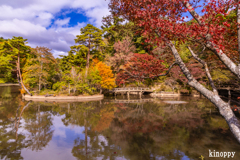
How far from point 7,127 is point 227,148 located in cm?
1147

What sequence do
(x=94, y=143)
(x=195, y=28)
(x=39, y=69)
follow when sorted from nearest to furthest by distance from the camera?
(x=195, y=28)
(x=94, y=143)
(x=39, y=69)

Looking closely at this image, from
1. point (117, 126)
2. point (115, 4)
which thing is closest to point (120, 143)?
point (117, 126)

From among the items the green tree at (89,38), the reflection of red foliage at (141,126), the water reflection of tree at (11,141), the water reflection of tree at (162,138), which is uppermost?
the green tree at (89,38)

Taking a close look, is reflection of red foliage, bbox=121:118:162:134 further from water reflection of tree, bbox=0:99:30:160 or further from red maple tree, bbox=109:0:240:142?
red maple tree, bbox=109:0:240:142

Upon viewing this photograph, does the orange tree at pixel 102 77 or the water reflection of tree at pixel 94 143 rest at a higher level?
the orange tree at pixel 102 77

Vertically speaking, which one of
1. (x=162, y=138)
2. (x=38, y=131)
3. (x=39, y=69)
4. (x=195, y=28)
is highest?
(x=39, y=69)

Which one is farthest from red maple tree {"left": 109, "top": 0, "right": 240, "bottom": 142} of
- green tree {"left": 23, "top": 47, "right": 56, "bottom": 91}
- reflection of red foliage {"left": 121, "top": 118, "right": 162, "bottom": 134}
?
green tree {"left": 23, "top": 47, "right": 56, "bottom": 91}

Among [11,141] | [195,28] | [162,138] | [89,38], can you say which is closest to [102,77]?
[89,38]

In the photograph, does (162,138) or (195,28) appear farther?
(162,138)

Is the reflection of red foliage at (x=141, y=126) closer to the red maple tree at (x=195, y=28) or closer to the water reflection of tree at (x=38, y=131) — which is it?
the water reflection of tree at (x=38, y=131)

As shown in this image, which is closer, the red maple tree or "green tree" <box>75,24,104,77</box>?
the red maple tree

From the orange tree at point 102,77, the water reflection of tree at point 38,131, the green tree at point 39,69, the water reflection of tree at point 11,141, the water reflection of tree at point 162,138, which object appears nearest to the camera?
the water reflection of tree at point 11,141

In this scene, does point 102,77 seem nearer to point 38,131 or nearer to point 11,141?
point 38,131

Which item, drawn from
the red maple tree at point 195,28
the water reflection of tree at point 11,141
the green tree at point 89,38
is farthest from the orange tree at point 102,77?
the red maple tree at point 195,28
